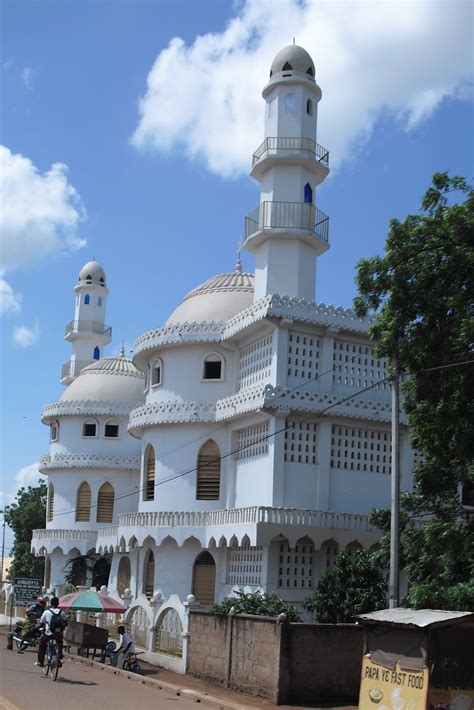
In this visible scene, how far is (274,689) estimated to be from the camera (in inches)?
647

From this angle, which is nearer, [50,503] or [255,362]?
[255,362]

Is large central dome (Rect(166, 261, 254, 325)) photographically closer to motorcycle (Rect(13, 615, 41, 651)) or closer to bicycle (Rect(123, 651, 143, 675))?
motorcycle (Rect(13, 615, 41, 651))

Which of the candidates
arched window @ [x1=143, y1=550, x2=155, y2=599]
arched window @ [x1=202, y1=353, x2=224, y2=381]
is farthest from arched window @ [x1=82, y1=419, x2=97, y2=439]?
arched window @ [x1=202, y1=353, x2=224, y2=381]

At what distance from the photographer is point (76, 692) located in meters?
15.1

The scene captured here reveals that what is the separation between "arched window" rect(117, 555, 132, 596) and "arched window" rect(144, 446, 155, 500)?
4.64 meters

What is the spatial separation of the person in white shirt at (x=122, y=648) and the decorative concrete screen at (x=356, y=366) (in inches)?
354

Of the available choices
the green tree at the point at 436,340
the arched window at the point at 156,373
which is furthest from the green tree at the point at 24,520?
the green tree at the point at 436,340

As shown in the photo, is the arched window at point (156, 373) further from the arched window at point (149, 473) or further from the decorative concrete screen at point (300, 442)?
the decorative concrete screen at point (300, 442)

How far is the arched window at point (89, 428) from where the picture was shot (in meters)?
38.8

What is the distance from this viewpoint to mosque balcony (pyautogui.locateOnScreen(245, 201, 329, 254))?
2633 centimetres

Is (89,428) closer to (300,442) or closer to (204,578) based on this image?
(204,578)

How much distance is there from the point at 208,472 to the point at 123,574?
323 inches

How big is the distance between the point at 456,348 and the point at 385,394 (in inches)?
353

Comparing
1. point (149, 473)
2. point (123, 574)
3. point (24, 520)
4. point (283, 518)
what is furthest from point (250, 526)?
point (24, 520)
